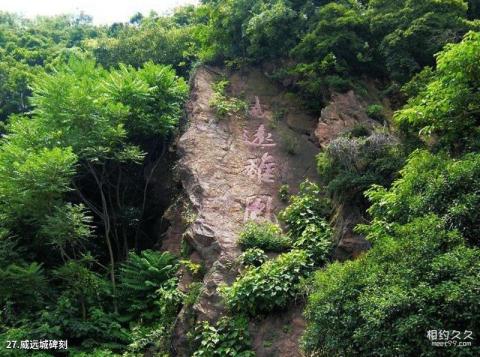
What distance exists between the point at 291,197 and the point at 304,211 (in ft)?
1.87

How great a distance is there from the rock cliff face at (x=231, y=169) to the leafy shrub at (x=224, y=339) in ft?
0.78

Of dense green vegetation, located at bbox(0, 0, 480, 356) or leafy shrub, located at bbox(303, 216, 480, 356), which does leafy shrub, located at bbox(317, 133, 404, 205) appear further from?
leafy shrub, located at bbox(303, 216, 480, 356)

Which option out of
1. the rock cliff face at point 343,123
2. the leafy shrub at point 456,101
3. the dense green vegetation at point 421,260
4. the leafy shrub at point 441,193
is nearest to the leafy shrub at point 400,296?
the dense green vegetation at point 421,260

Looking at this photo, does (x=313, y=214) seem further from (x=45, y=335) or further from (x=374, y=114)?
Answer: (x=45, y=335)

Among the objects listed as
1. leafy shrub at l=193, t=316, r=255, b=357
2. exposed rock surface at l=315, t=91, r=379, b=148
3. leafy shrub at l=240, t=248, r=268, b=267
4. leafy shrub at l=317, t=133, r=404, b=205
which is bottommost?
leafy shrub at l=193, t=316, r=255, b=357

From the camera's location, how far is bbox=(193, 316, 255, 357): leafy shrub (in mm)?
7864

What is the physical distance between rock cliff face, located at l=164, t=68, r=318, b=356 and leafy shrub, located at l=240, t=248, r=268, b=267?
0.24 meters

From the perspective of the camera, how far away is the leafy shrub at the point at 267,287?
26.7ft

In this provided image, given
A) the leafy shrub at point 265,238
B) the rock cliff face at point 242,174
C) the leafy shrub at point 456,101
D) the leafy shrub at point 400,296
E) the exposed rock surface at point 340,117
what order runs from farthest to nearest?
the exposed rock surface at point 340,117 < the leafy shrub at point 265,238 < the rock cliff face at point 242,174 < the leafy shrub at point 456,101 < the leafy shrub at point 400,296

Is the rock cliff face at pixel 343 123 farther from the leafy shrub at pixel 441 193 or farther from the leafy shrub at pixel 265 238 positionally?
the leafy shrub at pixel 441 193

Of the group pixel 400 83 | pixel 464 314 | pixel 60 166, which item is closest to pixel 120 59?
pixel 60 166

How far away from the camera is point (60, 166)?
9352 mm

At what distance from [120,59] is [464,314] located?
15.8 meters

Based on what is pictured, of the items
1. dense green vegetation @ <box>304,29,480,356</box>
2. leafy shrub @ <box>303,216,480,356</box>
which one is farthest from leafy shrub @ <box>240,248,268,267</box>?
leafy shrub @ <box>303,216,480,356</box>
